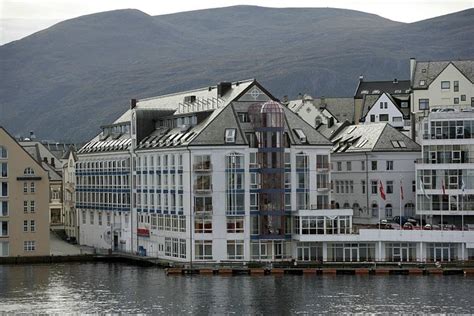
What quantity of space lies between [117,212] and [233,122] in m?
25.1

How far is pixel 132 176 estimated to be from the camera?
12925cm

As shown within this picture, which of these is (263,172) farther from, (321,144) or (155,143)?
(155,143)

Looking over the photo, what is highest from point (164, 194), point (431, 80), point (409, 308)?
point (431, 80)

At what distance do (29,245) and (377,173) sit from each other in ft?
109

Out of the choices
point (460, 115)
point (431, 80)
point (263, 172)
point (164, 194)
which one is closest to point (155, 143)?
point (164, 194)

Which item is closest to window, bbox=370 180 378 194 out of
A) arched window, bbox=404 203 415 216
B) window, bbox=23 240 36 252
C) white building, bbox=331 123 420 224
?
white building, bbox=331 123 420 224

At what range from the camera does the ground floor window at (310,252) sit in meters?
111

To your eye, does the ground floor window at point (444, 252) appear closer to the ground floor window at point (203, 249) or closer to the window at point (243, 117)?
the ground floor window at point (203, 249)

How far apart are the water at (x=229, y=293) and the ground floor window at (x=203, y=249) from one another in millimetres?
3783

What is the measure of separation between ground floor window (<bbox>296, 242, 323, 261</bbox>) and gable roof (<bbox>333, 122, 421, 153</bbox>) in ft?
64.3

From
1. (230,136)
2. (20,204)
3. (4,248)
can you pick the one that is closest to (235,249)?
(230,136)

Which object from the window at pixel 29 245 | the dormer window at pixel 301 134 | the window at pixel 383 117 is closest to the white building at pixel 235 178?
the dormer window at pixel 301 134

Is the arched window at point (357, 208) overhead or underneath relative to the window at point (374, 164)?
underneath

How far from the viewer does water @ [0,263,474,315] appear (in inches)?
3287
